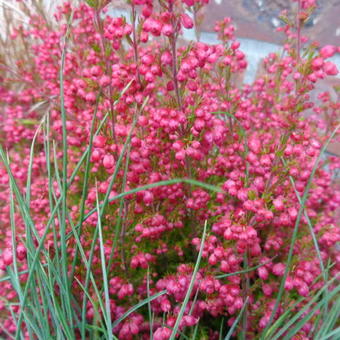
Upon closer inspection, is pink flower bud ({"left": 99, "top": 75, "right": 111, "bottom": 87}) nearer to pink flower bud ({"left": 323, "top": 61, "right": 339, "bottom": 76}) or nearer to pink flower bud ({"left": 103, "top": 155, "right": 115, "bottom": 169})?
pink flower bud ({"left": 103, "top": 155, "right": 115, "bottom": 169})

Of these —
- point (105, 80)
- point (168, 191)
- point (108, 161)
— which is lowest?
point (168, 191)

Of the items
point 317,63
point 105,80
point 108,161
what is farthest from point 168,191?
point 317,63

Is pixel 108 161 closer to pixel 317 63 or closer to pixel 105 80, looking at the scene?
pixel 105 80

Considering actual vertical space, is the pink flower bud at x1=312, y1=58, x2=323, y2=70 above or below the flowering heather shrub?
above

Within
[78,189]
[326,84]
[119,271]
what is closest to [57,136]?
[78,189]

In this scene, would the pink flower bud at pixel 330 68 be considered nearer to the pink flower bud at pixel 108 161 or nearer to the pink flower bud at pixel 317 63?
the pink flower bud at pixel 317 63

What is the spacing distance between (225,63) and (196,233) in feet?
1.86

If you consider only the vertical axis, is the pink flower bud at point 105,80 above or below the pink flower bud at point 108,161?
above

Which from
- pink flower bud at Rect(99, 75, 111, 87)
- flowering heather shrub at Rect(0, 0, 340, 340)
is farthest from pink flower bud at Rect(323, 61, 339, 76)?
pink flower bud at Rect(99, 75, 111, 87)

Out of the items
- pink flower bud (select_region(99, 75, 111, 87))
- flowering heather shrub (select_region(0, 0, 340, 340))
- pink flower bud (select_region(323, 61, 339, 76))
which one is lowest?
flowering heather shrub (select_region(0, 0, 340, 340))

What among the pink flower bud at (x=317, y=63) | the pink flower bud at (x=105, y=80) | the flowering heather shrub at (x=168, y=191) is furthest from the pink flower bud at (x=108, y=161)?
the pink flower bud at (x=317, y=63)

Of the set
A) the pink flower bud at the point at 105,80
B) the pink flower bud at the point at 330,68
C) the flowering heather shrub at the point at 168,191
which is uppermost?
the pink flower bud at the point at 330,68

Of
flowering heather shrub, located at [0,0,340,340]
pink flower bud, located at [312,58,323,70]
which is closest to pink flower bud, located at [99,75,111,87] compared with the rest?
flowering heather shrub, located at [0,0,340,340]

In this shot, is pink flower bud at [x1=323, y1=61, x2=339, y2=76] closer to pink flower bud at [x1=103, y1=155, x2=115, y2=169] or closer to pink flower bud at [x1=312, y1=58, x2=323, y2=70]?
pink flower bud at [x1=312, y1=58, x2=323, y2=70]
